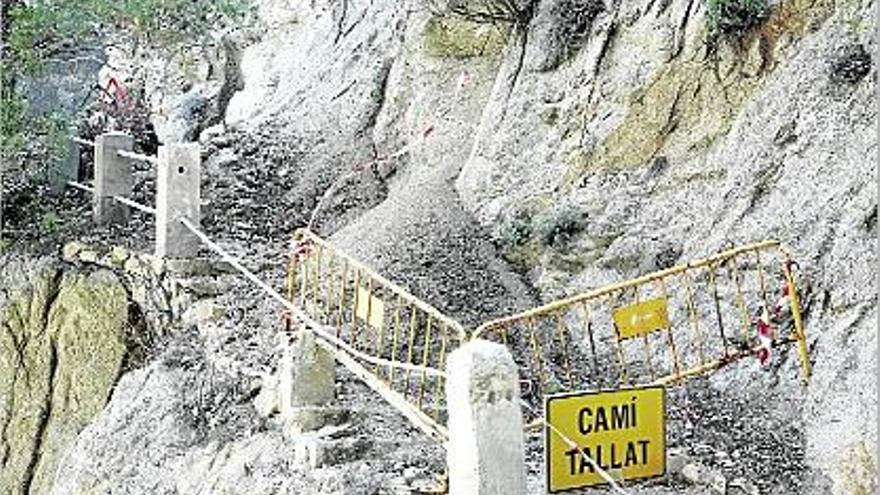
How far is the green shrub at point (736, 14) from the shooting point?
10.2 metres

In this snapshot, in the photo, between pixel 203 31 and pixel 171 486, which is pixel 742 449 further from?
pixel 203 31

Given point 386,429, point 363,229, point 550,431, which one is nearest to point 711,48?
point 363,229

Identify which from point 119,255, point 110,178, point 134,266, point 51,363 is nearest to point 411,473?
point 134,266

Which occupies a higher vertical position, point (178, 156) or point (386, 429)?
point (178, 156)

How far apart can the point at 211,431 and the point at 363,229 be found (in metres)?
3.28

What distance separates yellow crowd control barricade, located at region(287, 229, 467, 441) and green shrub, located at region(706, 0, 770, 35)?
10.2 ft

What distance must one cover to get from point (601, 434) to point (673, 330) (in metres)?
2.91

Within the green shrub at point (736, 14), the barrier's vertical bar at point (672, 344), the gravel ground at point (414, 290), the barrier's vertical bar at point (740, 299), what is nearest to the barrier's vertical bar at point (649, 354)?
the barrier's vertical bar at point (672, 344)

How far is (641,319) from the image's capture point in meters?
8.12

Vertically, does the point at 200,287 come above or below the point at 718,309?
above

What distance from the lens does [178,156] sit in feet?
36.2

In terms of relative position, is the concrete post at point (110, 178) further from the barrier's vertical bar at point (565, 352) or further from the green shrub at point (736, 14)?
the green shrub at point (736, 14)

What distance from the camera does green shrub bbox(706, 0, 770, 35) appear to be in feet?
33.4

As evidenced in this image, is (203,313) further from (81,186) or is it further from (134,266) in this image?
(81,186)
